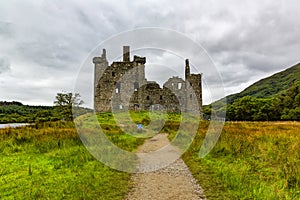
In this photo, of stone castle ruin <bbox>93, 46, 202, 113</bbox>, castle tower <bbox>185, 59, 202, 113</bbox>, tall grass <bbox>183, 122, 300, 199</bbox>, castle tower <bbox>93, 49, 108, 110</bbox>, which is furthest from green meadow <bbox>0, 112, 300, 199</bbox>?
castle tower <bbox>185, 59, 202, 113</bbox>

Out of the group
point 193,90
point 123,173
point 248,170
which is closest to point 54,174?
point 123,173

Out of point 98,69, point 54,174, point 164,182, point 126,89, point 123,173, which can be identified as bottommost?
point 164,182

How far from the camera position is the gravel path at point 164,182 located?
20.6 ft

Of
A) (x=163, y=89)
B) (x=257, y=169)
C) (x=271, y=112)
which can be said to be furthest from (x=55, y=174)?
(x=271, y=112)

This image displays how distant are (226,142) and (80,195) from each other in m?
8.19

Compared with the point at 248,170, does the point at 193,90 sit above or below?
above

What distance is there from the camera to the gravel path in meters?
6.27

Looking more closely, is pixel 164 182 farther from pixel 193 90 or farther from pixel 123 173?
pixel 193 90

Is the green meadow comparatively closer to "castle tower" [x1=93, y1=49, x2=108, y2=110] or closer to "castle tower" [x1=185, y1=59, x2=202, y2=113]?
"castle tower" [x1=93, y1=49, x2=108, y2=110]

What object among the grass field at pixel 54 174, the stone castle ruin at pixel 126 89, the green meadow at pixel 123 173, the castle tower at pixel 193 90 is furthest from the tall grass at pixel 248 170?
the castle tower at pixel 193 90

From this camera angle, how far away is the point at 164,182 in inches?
293

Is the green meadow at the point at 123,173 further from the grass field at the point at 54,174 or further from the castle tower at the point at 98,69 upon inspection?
the castle tower at the point at 98,69

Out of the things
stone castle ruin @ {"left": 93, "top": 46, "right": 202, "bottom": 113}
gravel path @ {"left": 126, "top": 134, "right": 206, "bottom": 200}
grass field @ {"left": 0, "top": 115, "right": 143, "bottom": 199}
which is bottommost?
gravel path @ {"left": 126, "top": 134, "right": 206, "bottom": 200}

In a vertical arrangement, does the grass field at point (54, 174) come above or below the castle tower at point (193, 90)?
below
